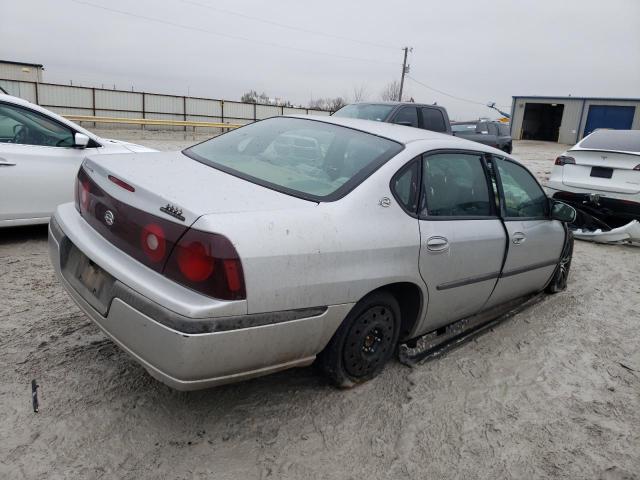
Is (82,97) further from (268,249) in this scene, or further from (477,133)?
(268,249)

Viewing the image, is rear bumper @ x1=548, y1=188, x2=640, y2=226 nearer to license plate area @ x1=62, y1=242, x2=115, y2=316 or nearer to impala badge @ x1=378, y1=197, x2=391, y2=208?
impala badge @ x1=378, y1=197, x2=391, y2=208

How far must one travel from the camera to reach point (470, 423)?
2748mm

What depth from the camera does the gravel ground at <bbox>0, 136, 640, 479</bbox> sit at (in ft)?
7.57

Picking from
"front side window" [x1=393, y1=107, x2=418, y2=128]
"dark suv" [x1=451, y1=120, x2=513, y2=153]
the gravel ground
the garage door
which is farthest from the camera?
the garage door

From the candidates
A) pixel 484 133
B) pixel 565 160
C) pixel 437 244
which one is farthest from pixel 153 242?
pixel 484 133

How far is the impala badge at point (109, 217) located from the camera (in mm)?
2487

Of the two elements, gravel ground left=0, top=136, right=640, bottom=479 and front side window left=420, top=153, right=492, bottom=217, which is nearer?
gravel ground left=0, top=136, right=640, bottom=479

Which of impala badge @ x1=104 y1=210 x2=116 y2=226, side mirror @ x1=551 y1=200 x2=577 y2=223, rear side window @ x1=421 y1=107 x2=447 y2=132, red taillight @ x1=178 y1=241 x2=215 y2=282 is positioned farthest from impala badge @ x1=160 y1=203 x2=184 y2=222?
rear side window @ x1=421 y1=107 x2=447 y2=132

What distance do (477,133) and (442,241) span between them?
15418 millimetres

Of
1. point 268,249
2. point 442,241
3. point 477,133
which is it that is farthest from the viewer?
point 477,133

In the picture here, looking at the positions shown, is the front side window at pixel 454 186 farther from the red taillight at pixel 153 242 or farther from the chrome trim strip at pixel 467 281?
the red taillight at pixel 153 242

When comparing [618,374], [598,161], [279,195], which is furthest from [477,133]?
[279,195]

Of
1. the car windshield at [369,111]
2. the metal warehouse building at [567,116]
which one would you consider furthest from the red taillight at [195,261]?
the metal warehouse building at [567,116]

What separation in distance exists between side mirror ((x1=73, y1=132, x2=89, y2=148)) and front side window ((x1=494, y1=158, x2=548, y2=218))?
13.1 feet
